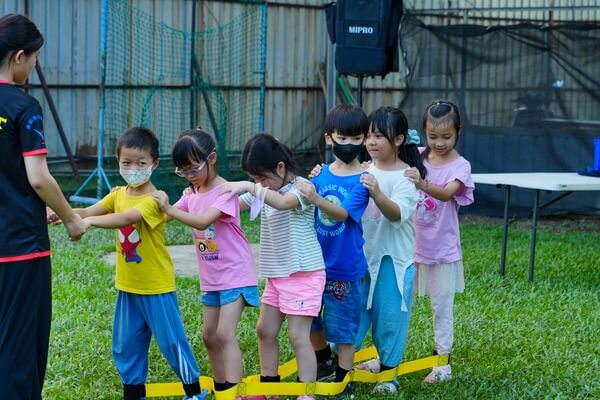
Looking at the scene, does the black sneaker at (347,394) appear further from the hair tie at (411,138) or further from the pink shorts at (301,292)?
the hair tie at (411,138)

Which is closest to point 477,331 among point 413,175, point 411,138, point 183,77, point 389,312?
point 389,312

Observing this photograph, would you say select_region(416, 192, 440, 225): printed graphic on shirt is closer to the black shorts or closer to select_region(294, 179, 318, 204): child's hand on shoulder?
select_region(294, 179, 318, 204): child's hand on shoulder

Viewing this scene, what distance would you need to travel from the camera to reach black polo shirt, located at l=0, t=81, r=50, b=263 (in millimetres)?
4012

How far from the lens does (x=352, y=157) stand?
496 cm

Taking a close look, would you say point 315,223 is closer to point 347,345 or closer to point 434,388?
point 347,345

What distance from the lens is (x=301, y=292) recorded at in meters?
4.83

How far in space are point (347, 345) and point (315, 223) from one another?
0.62m

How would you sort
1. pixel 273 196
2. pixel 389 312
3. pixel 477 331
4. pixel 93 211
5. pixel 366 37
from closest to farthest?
1. pixel 273 196
2. pixel 93 211
3. pixel 389 312
4. pixel 477 331
5. pixel 366 37

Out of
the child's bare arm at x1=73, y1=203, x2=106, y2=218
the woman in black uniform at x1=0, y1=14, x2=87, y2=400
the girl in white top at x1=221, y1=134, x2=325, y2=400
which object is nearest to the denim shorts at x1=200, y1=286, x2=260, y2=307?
the girl in white top at x1=221, y1=134, x2=325, y2=400

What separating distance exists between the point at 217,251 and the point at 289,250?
331 millimetres

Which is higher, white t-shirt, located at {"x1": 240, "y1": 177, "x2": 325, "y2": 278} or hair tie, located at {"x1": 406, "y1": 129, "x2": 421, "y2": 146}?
hair tie, located at {"x1": 406, "y1": 129, "x2": 421, "y2": 146}

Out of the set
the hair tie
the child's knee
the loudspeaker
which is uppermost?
the loudspeaker

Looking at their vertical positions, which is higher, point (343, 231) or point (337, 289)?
point (343, 231)

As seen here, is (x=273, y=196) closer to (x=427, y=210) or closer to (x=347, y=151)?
(x=347, y=151)
